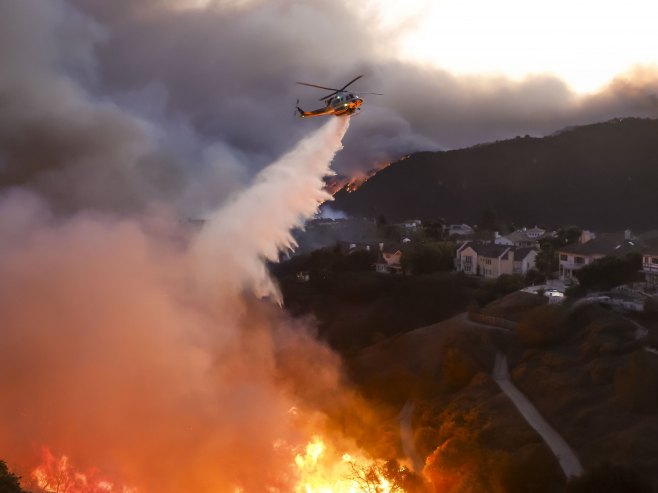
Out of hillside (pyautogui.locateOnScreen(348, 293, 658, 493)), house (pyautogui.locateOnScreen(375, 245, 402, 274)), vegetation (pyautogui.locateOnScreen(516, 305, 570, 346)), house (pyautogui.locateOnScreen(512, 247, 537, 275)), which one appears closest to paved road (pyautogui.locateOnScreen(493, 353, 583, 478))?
hillside (pyautogui.locateOnScreen(348, 293, 658, 493))

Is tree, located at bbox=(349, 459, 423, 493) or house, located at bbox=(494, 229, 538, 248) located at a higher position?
house, located at bbox=(494, 229, 538, 248)

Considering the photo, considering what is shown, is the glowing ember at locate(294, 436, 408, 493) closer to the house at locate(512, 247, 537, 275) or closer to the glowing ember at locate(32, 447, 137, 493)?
the glowing ember at locate(32, 447, 137, 493)

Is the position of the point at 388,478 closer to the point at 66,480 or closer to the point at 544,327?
the point at 544,327

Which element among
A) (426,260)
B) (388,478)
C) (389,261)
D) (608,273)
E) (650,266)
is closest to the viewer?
(388,478)

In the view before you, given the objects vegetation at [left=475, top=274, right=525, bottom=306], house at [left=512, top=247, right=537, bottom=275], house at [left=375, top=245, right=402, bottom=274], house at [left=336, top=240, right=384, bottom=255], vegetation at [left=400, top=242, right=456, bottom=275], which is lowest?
vegetation at [left=475, top=274, right=525, bottom=306]

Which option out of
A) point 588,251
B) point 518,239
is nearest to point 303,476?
point 588,251

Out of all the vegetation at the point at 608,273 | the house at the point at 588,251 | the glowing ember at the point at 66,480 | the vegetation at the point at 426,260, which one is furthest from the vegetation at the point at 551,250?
the glowing ember at the point at 66,480

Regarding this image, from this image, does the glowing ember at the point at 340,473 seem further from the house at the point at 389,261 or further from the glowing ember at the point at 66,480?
the house at the point at 389,261
